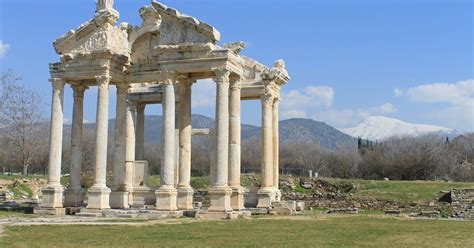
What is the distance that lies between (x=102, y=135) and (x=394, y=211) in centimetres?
2193

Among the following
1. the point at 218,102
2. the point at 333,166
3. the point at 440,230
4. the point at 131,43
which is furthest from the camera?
the point at 333,166

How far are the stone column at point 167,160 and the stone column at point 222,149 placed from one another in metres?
2.35

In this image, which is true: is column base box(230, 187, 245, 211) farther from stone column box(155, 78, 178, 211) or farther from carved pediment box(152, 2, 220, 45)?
carved pediment box(152, 2, 220, 45)

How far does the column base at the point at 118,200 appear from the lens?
1401 inches

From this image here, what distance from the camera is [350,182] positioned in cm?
6081

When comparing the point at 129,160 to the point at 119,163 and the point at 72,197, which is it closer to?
the point at 119,163

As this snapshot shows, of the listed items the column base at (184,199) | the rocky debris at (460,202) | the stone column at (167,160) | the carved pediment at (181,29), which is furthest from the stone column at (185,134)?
the rocky debris at (460,202)

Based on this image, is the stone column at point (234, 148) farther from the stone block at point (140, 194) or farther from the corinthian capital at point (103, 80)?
the stone block at point (140, 194)

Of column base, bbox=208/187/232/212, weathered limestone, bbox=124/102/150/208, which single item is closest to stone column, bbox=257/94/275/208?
weathered limestone, bbox=124/102/150/208

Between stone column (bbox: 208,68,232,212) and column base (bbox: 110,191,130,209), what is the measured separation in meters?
7.33

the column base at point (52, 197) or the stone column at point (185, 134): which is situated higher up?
the stone column at point (185, 134)

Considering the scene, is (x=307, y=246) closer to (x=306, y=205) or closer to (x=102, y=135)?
(x=102, y=135)

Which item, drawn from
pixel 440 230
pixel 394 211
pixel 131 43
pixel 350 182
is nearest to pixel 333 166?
pixel 350 182

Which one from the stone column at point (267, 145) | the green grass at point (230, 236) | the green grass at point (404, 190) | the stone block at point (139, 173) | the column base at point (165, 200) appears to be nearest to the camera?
the green grass at point (230, 236)
